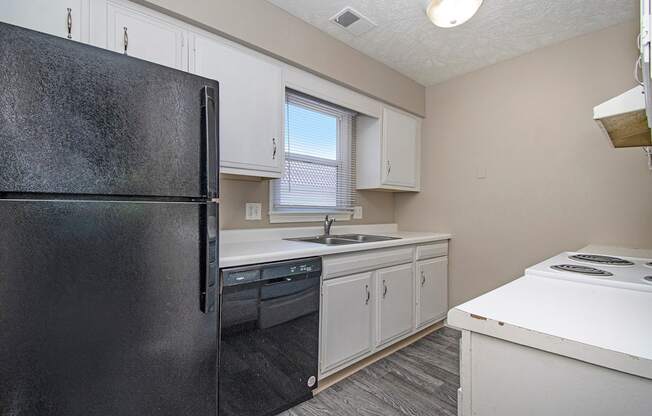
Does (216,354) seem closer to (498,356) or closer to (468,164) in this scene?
(498,356)

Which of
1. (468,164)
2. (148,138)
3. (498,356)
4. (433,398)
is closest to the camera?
(498,356)

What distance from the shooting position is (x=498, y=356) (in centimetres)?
78

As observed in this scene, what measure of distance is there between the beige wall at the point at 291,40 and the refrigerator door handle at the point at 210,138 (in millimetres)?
756

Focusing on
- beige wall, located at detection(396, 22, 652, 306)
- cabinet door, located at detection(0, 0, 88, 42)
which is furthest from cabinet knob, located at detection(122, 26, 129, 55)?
beige wall, located at detection(396, 22, 652, 306)

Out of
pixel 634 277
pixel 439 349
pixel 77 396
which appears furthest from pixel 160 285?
pixel 439 349

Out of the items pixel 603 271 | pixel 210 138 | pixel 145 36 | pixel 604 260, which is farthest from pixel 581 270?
pixel 145 36

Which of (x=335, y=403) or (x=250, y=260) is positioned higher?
(x=250, y=260)

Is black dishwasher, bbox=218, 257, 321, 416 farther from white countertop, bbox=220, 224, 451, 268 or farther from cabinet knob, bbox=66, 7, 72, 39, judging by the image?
cabinet knob, bbox=66, 7, 72, 39

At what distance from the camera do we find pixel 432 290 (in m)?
2.73

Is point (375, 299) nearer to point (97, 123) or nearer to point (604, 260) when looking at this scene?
point (604, 260)

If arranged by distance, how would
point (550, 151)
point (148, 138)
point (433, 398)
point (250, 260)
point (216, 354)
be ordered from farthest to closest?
point (550, 151), point (433, 398), point (250, 260), point (216, 354), point (148, 138)

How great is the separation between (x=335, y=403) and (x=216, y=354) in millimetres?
918

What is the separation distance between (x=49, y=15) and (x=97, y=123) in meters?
0.77

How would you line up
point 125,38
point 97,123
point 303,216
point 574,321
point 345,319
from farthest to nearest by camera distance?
point 303,216, point 345,319, point 125,38, point 97,123, point 574,321
